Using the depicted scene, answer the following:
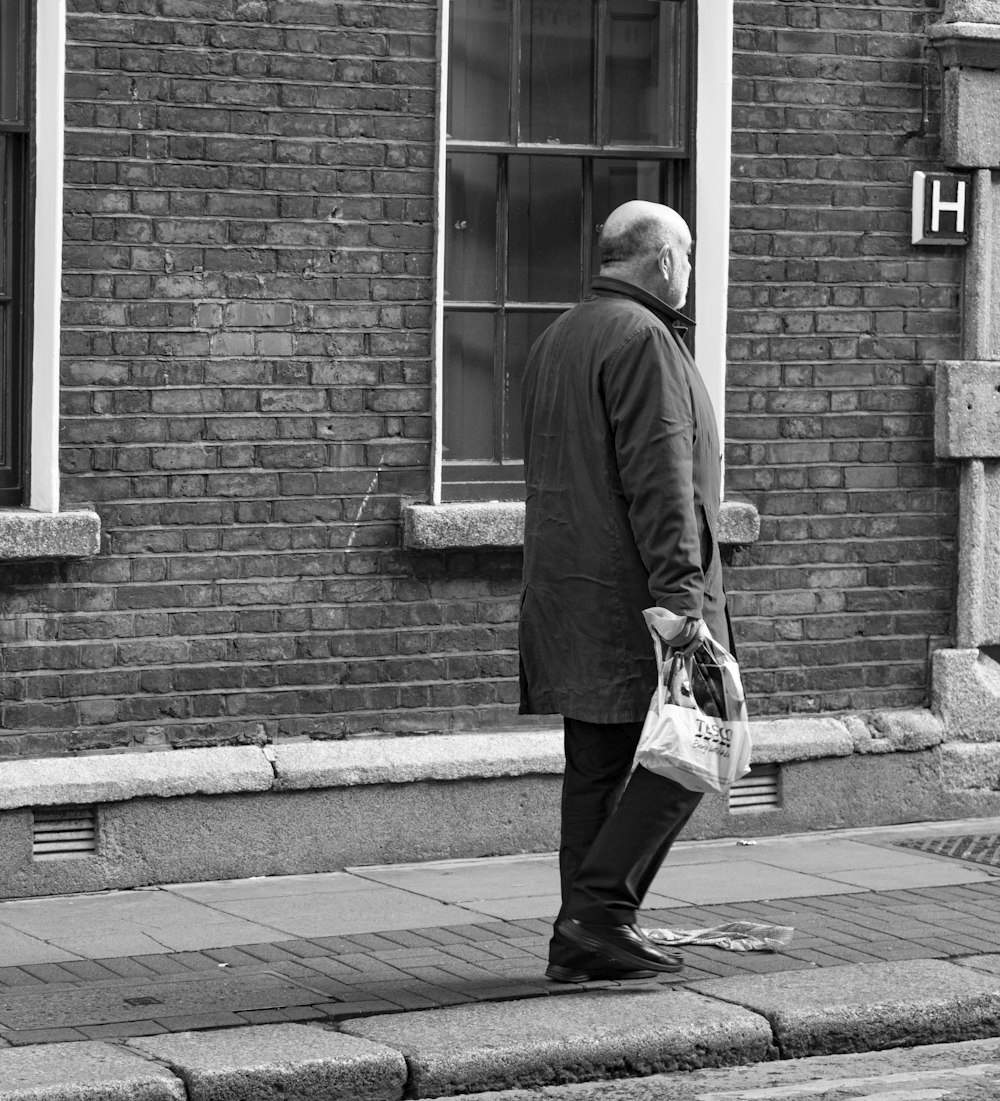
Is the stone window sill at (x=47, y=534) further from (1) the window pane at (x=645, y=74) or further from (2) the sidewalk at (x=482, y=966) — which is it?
(1) the window pane at (x=645, y=74)

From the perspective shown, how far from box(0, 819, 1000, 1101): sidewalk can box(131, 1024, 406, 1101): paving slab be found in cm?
2

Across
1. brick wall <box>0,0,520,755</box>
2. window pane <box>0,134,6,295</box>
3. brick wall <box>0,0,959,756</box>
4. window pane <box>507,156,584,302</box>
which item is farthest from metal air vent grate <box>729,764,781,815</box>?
window pane <box>0,134,6,295</box>

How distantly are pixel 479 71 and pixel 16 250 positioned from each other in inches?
72.2

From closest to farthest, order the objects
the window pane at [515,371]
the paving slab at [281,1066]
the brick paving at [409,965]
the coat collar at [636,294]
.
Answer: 1. the paving slab at [281,1066]
2. the brick paving at [409,965]
3. the coat collar at [636,294]
4. the window pane at [515,371]

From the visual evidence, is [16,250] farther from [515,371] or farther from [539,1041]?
[539,1041]

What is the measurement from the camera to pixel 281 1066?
4.84m

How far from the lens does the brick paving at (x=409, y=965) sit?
530 cm

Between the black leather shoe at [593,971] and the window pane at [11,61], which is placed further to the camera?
the window pane at [11,61]

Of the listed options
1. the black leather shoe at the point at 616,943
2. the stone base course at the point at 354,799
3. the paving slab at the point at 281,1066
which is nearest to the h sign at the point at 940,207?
the stone base course at the point at 354,799

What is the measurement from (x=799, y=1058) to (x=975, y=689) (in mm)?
3371

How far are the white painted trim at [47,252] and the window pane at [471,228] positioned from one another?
4.88ft

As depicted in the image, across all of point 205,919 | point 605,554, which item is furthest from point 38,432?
point 605,554

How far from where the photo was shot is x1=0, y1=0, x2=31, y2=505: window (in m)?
6.99

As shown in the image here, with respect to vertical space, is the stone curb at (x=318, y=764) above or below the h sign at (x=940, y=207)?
below
